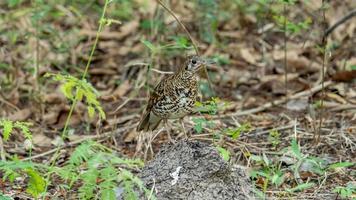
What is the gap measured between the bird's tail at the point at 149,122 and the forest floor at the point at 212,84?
0.34 metres

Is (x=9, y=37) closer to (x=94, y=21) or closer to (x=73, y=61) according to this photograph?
(x=73, y=61)

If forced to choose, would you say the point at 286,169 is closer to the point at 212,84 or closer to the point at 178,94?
the point at 178,94

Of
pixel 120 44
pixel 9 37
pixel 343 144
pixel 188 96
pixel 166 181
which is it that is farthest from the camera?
pixel 120 44

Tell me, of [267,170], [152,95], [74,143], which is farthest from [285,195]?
[74,143]

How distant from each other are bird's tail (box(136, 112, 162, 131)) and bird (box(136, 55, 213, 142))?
4.9 inches

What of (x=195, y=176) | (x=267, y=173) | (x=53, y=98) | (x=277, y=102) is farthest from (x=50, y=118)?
(x=195, y=176)

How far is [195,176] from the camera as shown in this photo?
196 inches

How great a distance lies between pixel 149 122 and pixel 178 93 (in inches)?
24.1

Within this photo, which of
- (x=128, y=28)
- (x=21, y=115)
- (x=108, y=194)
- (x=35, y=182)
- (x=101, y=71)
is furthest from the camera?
(x=128, y=28)

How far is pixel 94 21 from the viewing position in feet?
33.0

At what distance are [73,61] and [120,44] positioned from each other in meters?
1.05

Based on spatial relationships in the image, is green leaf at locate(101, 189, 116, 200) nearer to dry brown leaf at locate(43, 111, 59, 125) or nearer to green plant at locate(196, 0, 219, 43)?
dry brown leaf at locate(43, 111, 59, 125)

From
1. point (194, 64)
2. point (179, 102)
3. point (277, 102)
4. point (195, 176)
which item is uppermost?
point (194, 64)

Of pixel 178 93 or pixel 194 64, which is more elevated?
pixel 194 64
